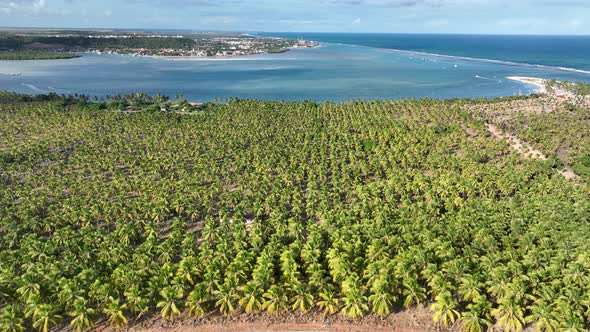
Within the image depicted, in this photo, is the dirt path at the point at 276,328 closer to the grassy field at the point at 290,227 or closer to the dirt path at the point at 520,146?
the grassy field at the point at 290,227

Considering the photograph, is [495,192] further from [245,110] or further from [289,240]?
[245,110]

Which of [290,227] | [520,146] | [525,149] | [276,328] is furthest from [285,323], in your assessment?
[520,146]

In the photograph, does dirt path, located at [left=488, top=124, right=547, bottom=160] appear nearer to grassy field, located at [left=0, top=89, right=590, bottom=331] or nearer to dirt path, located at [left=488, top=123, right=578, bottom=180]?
dirt path, located at [left=488, top=123, right=578, bottom=180]

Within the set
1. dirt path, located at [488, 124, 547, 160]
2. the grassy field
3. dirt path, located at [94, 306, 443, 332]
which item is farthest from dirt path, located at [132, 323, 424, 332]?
dirt path, located at [488, 124, 547, 160]

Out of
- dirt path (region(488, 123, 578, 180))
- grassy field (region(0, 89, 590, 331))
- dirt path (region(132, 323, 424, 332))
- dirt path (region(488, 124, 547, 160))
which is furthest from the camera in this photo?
dirt path (region(488, 124, 547, 160))

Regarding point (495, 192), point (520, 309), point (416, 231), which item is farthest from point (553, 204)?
point (520, 309)

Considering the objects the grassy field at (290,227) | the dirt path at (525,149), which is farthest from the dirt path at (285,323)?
the dirt path at (525,149)

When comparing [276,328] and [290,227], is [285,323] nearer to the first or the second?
[276,328]
